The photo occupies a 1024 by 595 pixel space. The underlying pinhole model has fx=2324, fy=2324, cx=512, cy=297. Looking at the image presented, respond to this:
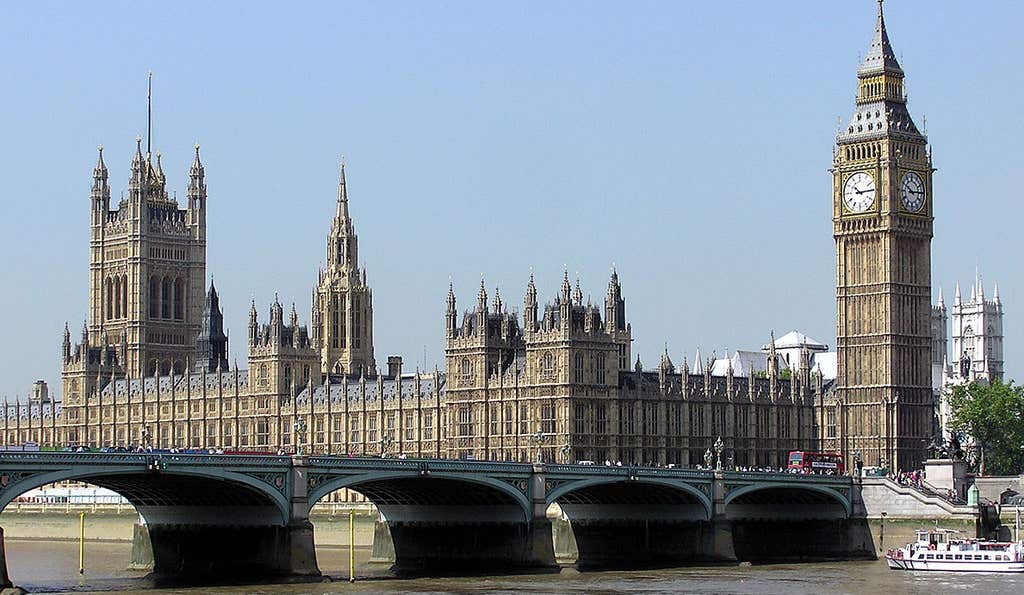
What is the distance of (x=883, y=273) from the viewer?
151875 millimetres

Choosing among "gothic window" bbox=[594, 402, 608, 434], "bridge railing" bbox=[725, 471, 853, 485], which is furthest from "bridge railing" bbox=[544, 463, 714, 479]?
"gothic window" bbox=[594, 402, 608, 434]

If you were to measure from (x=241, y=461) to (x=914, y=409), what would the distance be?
6998 centimetres

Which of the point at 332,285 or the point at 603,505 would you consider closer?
the point at 603,505

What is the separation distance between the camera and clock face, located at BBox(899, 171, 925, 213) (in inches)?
5989

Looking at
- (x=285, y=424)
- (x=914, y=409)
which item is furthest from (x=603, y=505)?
(x=285, y=424)

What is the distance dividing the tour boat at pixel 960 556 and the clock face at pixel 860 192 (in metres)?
46.2

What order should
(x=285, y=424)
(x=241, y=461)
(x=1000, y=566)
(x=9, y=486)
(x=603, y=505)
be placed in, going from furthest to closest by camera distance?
(x=285, y=424)
(x=603, y=505)
(x=1000, y=566)
(x=241, y=461)
(x=9, y=486)

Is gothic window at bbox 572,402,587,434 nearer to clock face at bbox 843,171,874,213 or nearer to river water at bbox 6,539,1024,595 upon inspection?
clock face at bbox 843,171,874,213

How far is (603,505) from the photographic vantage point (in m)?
116

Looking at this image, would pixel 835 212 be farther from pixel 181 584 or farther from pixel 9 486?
pixel 9 486

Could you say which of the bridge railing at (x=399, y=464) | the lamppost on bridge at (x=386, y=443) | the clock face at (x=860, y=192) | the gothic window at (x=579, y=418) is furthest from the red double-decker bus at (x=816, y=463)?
the bridge railing at (x=399, y=464)

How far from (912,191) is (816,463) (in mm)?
22059

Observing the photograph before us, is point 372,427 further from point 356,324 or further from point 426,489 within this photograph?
point 426,489

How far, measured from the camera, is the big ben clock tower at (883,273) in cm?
15162
